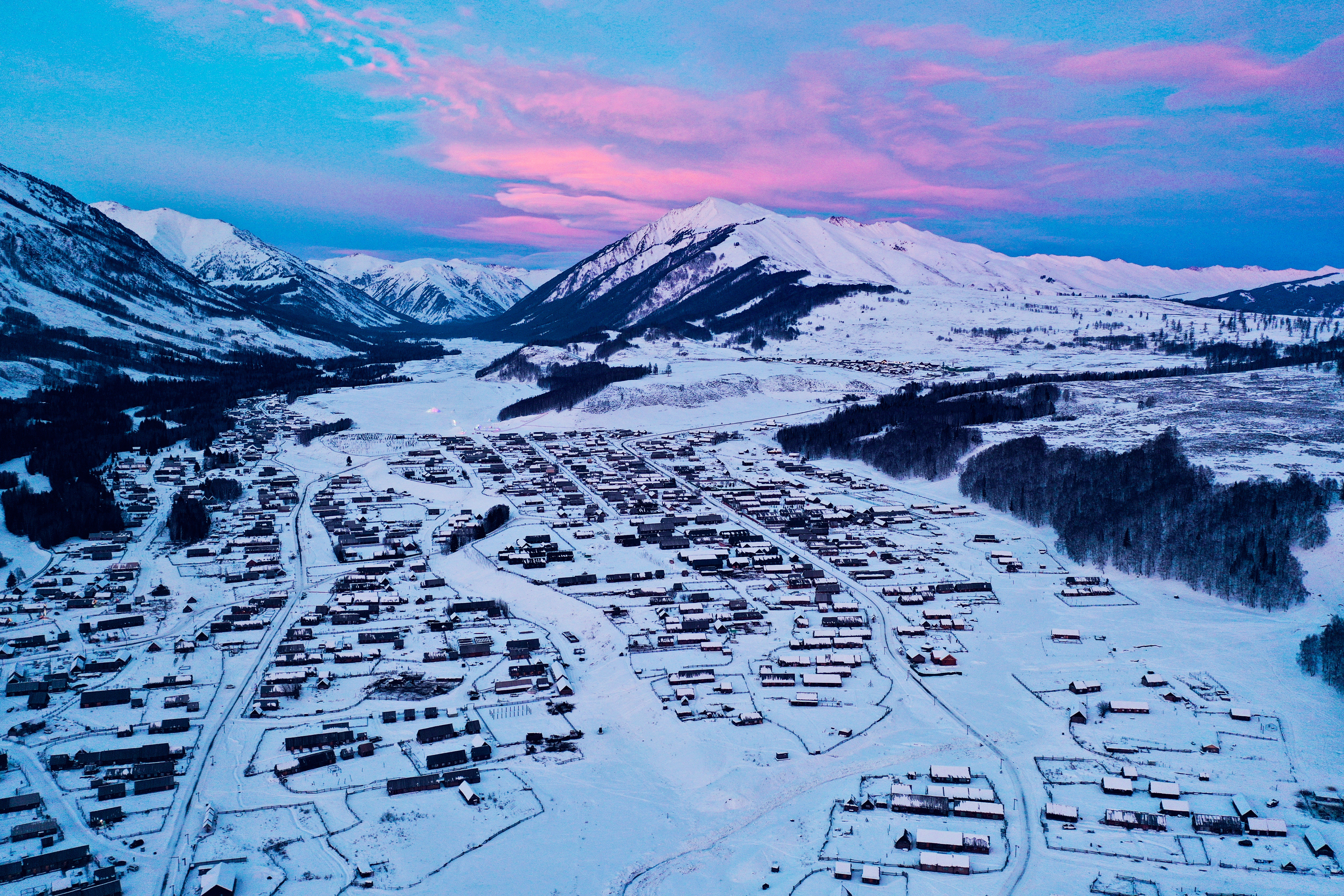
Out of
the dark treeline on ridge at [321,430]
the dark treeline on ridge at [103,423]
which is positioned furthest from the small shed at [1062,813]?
the dark treeline on ridge at [321,430]

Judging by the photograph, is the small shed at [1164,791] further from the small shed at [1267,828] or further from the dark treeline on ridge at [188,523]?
the dark treeline on ridge at [188,523]

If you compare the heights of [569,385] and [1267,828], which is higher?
[569,385]

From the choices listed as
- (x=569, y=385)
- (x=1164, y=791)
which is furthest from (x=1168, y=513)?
(x=569, y=385)

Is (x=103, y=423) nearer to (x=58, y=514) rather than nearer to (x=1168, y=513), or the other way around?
A: (x=58, y=514)

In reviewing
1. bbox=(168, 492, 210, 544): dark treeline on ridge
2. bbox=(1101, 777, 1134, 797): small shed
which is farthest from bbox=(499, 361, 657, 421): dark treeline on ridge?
bbox=(1101, 777, 1134, 797): small shed

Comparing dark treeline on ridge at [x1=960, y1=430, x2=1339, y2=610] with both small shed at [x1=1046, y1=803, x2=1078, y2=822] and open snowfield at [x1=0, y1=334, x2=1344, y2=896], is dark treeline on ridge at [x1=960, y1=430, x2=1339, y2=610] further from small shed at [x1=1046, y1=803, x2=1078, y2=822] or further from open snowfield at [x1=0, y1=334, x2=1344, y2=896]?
small shed at [x1=1046, y1=803, x2=1078, y2=822]

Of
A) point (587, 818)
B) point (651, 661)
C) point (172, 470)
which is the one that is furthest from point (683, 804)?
point (172, 470)
